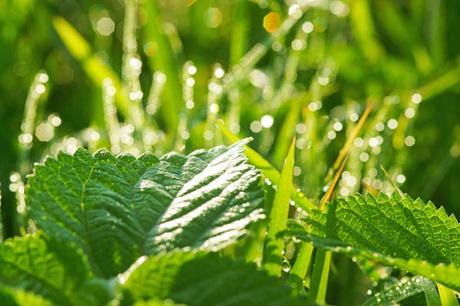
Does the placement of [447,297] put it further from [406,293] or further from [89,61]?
[89,61]

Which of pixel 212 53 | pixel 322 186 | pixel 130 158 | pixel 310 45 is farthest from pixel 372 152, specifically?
pixel 212 53

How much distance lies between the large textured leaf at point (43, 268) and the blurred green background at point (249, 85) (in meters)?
0.38

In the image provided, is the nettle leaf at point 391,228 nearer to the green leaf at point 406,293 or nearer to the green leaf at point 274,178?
the green leaf at point 406,293

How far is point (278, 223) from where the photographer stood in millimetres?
806

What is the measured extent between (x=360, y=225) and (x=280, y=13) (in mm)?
874

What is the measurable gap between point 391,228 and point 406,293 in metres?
0.08

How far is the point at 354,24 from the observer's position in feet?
5.37

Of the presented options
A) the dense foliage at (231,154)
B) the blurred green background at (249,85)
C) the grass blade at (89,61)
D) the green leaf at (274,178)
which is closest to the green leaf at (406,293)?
the dense foliage at (231,154)

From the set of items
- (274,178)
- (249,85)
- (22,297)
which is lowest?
(22,297)

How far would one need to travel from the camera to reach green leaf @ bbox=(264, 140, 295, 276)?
0.78 metres

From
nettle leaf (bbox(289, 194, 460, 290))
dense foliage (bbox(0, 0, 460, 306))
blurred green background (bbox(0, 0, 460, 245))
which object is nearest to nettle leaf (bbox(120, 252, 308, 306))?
dense foliage (bbox(0, 0, 460, 306))

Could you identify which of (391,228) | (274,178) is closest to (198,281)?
(391,228)

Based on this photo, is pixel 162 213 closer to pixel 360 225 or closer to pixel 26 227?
pixel 360 225

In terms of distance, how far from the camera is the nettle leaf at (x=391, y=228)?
74 cm
